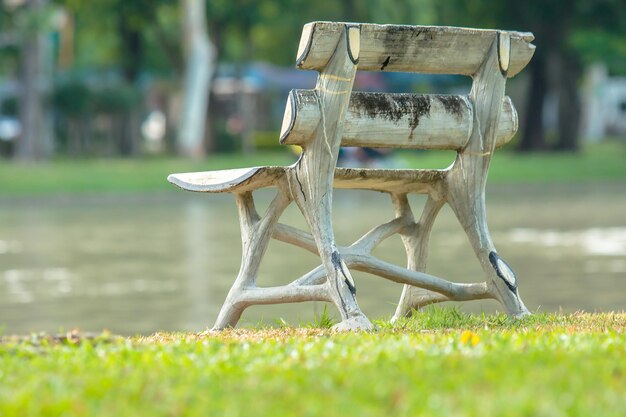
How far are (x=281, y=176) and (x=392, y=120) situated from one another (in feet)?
2.20

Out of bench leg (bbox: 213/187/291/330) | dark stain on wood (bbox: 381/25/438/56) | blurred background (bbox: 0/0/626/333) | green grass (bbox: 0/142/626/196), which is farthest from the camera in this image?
green grass (bbox: 0/142/626/196)

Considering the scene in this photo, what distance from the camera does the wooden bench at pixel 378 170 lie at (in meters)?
7.62

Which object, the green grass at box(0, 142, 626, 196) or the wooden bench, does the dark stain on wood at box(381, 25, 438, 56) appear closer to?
the wooden bench

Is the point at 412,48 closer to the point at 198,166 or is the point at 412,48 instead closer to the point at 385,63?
the point at 385,63

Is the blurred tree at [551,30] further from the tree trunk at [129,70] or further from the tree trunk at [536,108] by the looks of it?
the tree trunk at [129,70]

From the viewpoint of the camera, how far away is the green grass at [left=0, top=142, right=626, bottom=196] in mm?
29312

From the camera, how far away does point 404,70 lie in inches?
311

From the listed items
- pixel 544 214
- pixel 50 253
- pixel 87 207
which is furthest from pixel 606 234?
pixel 87 207

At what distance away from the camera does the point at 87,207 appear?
26344mm

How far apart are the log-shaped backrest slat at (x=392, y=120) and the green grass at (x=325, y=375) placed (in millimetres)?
1214

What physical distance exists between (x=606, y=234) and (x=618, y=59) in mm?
23358

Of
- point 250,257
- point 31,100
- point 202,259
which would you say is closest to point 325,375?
point 250,257

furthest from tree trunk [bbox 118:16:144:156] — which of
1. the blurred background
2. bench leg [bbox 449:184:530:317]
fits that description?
bench leg [bbox 449:184:530:317]

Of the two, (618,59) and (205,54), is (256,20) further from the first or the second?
(618,59)
